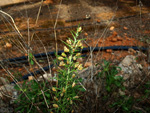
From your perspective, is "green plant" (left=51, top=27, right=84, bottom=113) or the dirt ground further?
the dirt ground

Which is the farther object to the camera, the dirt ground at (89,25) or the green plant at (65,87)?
the dirt ground at (89,25)

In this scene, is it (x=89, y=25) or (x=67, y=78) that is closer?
(x=67, y=78)

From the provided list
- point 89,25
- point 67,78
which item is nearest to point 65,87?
point 67,78

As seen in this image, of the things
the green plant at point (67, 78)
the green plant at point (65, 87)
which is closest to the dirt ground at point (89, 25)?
the green plant at point (65, 87)

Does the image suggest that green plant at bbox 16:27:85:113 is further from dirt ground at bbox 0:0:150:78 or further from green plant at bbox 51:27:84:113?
dirt ground at bbox 0:0:150:78

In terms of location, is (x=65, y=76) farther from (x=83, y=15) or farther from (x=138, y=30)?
(x=83, y=15)

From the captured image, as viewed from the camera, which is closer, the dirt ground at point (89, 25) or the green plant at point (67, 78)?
the green plant at point (67, 78)

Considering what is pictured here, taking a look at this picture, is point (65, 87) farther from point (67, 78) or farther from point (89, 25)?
point (89, 25)

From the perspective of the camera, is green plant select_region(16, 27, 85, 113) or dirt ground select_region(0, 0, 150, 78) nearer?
green plant select_region(16, 27, 85, 113)

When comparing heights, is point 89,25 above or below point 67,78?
below

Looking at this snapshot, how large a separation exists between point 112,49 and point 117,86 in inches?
60.6

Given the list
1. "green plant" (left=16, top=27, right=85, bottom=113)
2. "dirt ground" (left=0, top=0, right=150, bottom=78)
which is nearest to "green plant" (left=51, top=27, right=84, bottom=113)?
"green plant" (left=16, top=27, right=85, bottom=113)

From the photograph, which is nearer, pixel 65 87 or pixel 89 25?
pixel 65 87

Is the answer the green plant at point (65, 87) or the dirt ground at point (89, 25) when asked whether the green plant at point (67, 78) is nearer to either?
the green plant at point (65, 87)
